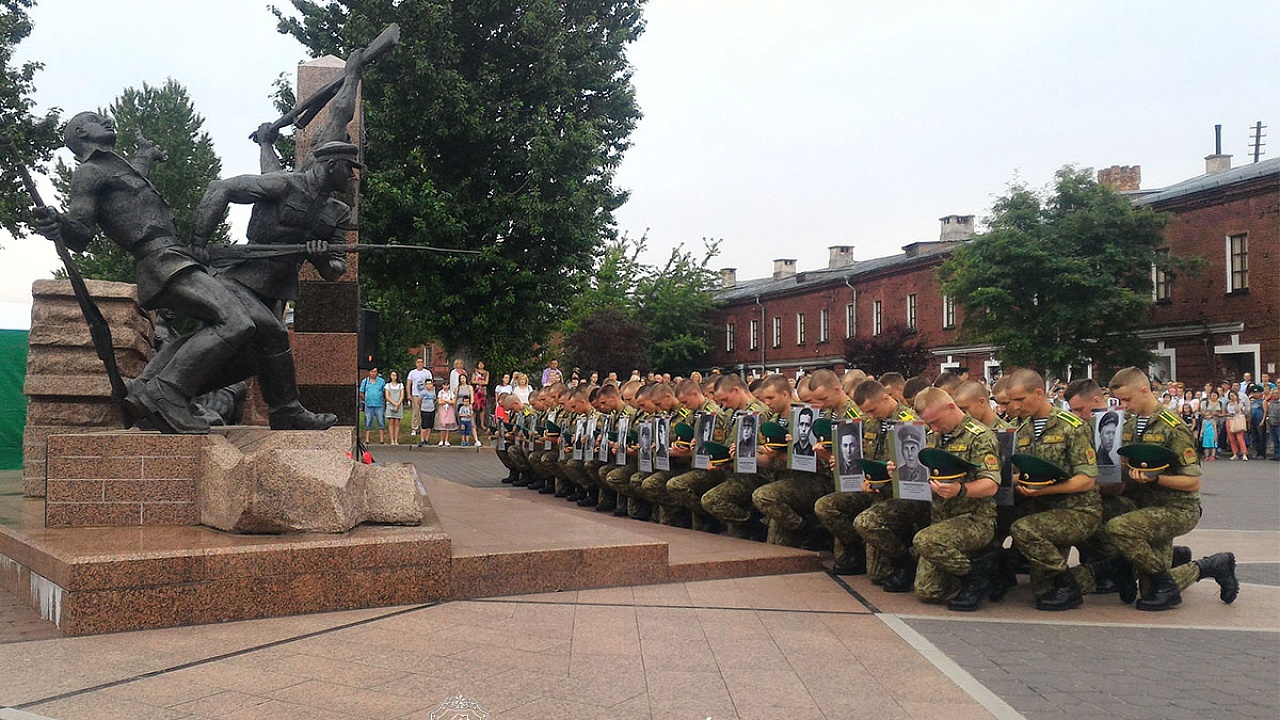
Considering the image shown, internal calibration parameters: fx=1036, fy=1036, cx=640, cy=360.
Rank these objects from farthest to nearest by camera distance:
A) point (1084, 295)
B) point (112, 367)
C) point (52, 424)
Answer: point (1084, 295) < point (52, 424) < point (112, 367)

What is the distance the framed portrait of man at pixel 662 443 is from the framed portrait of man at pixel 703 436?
575 mm

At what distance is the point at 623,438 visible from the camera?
432 inches

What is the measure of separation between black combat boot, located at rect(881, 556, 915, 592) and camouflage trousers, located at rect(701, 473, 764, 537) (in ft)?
6.04

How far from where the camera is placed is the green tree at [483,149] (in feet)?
77.3

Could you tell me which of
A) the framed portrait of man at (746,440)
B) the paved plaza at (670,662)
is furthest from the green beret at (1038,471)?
the framed portrait of man at (746,440)

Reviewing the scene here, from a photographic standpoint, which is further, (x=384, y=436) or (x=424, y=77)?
(x=384, y=436)

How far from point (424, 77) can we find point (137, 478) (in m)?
18.2

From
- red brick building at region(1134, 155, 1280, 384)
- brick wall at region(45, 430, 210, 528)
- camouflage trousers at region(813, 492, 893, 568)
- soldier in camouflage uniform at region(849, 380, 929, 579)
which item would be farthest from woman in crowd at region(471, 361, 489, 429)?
red brick building at region(1134, 155, 1280, 384)

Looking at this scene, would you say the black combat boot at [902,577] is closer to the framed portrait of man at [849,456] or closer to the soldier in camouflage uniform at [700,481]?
the framed portrait of man at [849,456]

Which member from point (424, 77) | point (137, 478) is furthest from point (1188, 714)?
point (424, 77)

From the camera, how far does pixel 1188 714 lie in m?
4.51

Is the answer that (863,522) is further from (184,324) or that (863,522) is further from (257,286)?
(184,324)

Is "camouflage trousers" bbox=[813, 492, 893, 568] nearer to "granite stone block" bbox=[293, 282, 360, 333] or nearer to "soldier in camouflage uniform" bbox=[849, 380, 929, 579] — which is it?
"soldier in camouflage uniform" bbox=[849, 380, 929, 579]

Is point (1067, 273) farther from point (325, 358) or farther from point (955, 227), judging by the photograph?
point (325, 358)
